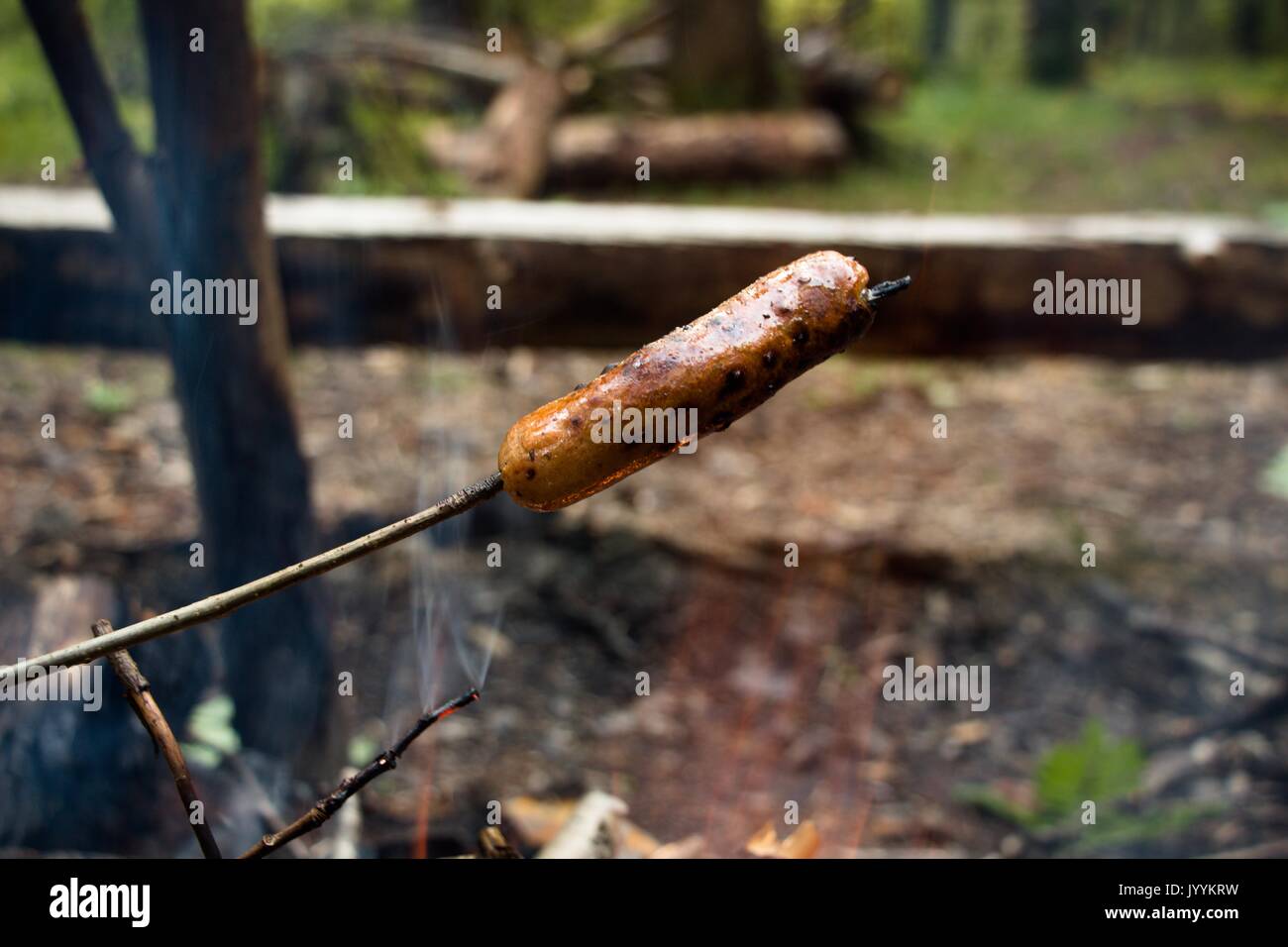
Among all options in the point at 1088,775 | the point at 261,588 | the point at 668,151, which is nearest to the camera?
the point at 261,588

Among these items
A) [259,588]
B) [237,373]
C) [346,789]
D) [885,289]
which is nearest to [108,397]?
[237,373]

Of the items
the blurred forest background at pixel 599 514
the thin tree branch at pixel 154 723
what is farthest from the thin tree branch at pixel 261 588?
the blurred forest background at pixel 599 514

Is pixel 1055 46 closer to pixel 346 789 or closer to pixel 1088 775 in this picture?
pixel 1088 775

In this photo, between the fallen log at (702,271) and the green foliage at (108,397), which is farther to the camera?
the green foliage at (108,397)

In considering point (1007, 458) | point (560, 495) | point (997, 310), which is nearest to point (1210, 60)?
point (1007, 458)

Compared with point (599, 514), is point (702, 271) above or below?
above

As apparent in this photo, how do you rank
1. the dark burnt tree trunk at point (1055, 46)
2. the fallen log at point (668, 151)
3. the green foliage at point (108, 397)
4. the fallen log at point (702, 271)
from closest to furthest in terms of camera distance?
the fallen log at point (702, 271) < the green foliage at point (108, 397) < the fallen log at point (668, 151) < the dark burnt tree trunk at point (1055, 46)

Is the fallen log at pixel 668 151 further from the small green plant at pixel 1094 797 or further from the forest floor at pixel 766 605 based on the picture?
the small green plant at pixel 1094 797

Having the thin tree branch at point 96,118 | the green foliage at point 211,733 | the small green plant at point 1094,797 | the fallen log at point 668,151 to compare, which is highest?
the fallen log at point 668,151
